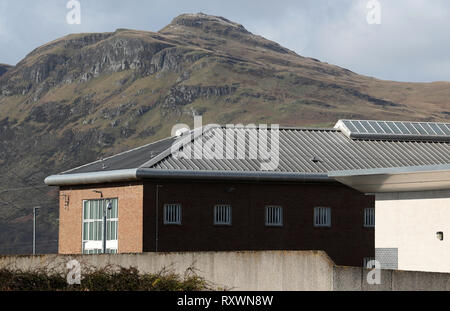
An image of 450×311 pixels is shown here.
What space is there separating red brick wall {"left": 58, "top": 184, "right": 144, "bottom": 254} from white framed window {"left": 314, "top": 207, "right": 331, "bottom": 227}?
10.6 meters

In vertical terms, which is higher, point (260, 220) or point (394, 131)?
point (394, 131)

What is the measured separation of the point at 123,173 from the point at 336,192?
12537 mm

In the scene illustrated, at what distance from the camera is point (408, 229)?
2906cm

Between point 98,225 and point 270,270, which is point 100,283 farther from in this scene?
point 98,225

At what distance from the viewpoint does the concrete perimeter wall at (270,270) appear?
64.4 ft

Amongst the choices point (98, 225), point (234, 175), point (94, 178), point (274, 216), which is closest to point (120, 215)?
point (98, 225)

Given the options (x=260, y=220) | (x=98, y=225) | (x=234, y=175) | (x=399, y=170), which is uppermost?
(x=234, y=175)

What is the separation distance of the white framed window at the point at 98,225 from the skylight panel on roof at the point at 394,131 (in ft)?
54.5

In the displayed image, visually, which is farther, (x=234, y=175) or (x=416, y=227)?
(x=234, y=175)

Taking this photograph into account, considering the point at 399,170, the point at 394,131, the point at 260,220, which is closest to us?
the point at 399,170

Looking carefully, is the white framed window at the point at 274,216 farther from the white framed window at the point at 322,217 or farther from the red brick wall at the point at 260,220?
the white framed window at the point at 322,217

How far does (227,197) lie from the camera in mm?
50938

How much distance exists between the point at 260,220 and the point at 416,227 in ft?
76.3
